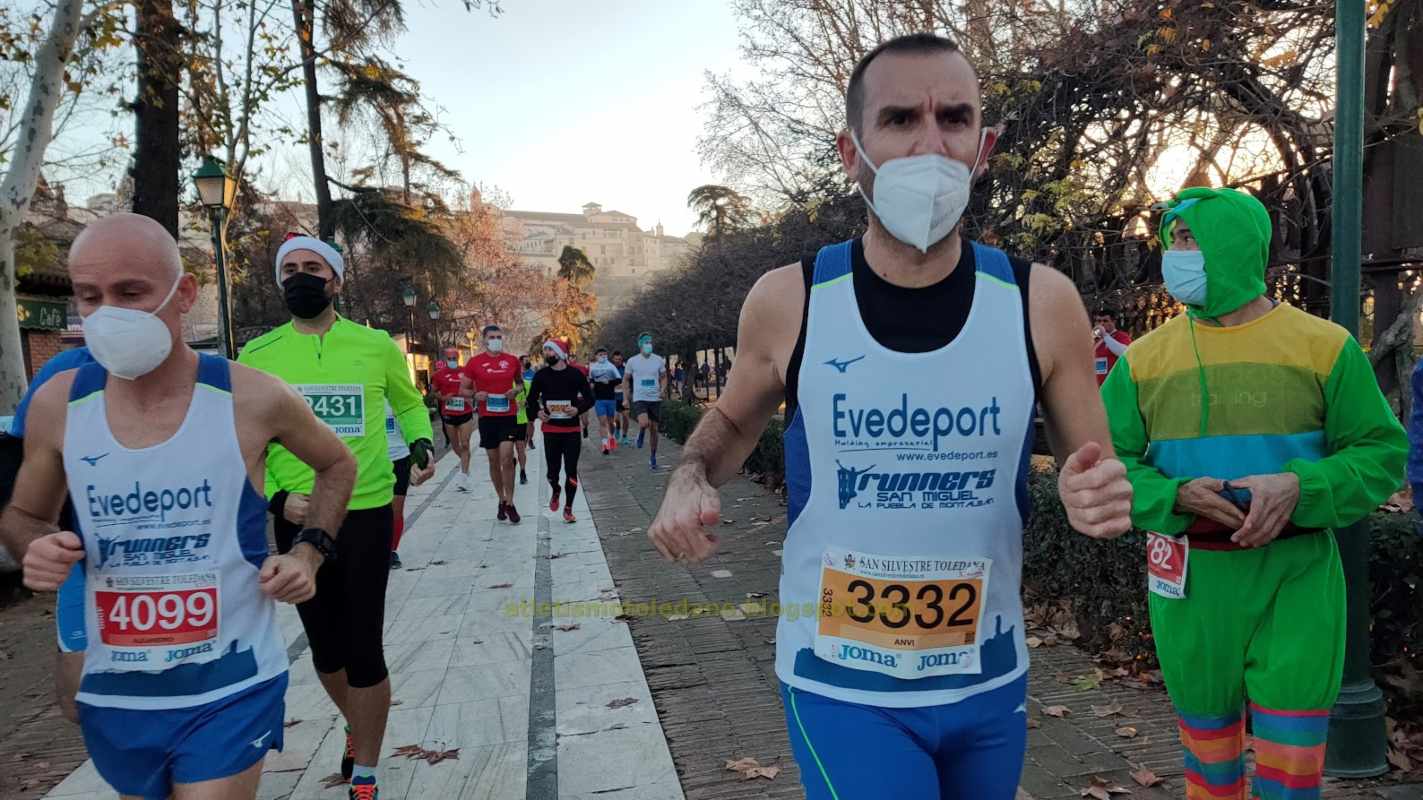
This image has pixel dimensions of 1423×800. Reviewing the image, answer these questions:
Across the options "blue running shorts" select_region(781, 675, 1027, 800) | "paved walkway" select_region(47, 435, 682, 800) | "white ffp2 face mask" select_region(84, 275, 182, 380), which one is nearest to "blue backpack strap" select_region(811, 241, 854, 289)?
"blue running shorts" select_region(781, 675, 1027, 800)

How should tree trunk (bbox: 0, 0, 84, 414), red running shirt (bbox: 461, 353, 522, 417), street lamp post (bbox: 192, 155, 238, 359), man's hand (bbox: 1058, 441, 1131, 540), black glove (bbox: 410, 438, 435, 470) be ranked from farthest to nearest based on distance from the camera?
street lamp post (bbox: 192, 155, 238, 359) < red running shirt (bbox: 461, 353, 522, 417) < tree trunk (bbox: 0, 0, 84, 414) < black glove (bbox: 410, 438, 435, 470) < man's hand (bbox: 1058, 441, 1131, 540)

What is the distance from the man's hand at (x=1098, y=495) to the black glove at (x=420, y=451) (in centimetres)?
363

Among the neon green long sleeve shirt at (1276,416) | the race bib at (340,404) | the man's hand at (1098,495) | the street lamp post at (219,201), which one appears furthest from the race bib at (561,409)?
the man's hand at (1098,495)

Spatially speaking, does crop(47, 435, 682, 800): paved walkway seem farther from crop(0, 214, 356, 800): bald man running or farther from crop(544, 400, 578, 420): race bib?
crop(544, 400, 578, 420): race bib

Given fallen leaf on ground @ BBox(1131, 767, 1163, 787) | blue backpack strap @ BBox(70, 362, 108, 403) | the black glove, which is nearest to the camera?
blue backpack strap @ BBox(70, 362, 108, 403)

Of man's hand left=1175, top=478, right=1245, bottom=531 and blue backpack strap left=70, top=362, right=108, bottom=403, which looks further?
man's hand left=1175, top=478, right=1245, bottom=531

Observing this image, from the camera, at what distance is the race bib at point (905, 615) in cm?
182

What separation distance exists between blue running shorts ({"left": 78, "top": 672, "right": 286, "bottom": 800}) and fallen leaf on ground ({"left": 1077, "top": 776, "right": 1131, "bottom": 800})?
314 centimetres

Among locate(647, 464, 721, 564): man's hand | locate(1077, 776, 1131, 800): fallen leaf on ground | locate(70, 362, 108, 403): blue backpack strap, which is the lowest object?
locate(1077, 776, 1131, 800): fallen leaf on ground

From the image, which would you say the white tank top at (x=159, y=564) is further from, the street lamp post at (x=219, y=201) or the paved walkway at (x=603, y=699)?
the street lamp post at (x=219, y=201)

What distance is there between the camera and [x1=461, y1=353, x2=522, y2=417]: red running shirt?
11359mm

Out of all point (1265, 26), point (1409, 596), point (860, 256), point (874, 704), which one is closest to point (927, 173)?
point (860, 256)

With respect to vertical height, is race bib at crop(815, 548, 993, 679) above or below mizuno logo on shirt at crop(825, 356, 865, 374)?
below

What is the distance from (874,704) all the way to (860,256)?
933 mm
